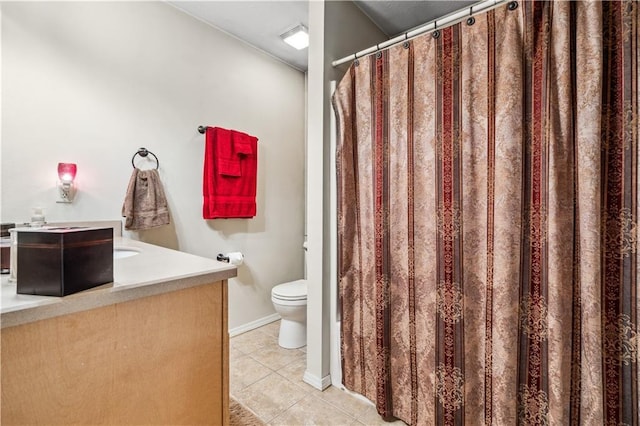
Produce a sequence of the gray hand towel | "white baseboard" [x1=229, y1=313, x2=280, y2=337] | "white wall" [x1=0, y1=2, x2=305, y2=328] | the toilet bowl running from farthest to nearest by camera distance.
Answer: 1. "white baseboard" [x1=229, y1=313, x2=280, y2=337]
2. the toilet bowl
3. the gray hand towel
4. "white wall" [x1=0, y1=2, x2=305, y2=328]

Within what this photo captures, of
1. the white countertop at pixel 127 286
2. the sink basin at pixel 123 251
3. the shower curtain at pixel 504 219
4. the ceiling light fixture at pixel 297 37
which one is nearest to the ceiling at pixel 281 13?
the ceiling light fixture at pixel 297 37

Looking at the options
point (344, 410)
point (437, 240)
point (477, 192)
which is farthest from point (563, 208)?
point (344, 410)

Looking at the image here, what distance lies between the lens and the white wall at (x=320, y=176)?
1.68 m

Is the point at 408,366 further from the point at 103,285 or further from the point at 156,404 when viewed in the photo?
the point at 103,285

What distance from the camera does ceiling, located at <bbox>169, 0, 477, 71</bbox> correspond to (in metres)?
A: 1.96

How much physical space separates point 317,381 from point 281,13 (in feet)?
7.98

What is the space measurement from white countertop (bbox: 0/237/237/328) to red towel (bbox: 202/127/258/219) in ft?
3.89

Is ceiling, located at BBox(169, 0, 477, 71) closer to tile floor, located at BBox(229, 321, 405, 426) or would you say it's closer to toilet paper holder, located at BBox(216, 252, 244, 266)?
toilet paper holder, located at BBox(216, 252, 244, 266)

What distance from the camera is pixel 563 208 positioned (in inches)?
39.4

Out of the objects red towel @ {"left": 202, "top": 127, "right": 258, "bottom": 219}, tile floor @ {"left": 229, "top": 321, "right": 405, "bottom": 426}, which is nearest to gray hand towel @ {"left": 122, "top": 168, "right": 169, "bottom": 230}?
red towel @ {"left": 202, "top": 127, "right": 258, "bottom": 219}

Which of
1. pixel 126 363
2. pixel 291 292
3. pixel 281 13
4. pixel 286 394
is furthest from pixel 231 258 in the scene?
pixel 281 13

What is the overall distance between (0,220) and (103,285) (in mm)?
1250

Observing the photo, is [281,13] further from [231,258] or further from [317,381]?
[317,381]

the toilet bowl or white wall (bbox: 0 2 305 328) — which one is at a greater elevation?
white wall (bbox: 0 2 305 328)
